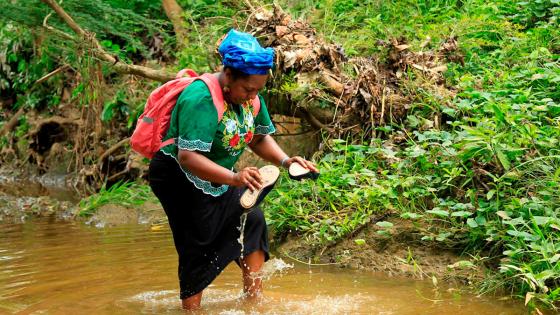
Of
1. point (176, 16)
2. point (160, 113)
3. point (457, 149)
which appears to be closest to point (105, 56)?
point (176, 16)

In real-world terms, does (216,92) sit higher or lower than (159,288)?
higher

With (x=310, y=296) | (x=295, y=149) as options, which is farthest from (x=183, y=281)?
(x=295, y=149)

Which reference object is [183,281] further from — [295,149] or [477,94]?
[295,149]

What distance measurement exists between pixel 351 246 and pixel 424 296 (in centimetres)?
100

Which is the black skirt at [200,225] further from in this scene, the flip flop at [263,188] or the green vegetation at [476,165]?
the green vegetation at [476,165]

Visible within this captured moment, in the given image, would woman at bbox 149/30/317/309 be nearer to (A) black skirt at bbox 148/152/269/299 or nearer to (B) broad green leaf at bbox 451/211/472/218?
(A) black skirt at bbox 148/152/269/299

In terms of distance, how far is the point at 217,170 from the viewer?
12.1 ft

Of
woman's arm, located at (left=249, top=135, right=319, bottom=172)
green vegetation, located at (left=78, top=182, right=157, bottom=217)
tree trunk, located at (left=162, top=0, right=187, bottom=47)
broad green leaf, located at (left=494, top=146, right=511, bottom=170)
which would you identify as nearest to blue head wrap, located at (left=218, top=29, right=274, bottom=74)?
woman's arm, located at (left=249, top=135, right=319, bottom=172)

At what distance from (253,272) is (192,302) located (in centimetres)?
37

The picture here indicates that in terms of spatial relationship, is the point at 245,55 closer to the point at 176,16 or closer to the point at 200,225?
the point at 200,225

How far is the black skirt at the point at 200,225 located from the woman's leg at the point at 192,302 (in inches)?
1.2

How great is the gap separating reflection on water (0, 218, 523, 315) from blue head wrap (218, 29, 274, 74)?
136 cm

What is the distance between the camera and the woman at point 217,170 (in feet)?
12.1

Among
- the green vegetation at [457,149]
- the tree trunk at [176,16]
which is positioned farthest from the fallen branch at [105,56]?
the tree trunk at [176,16]
